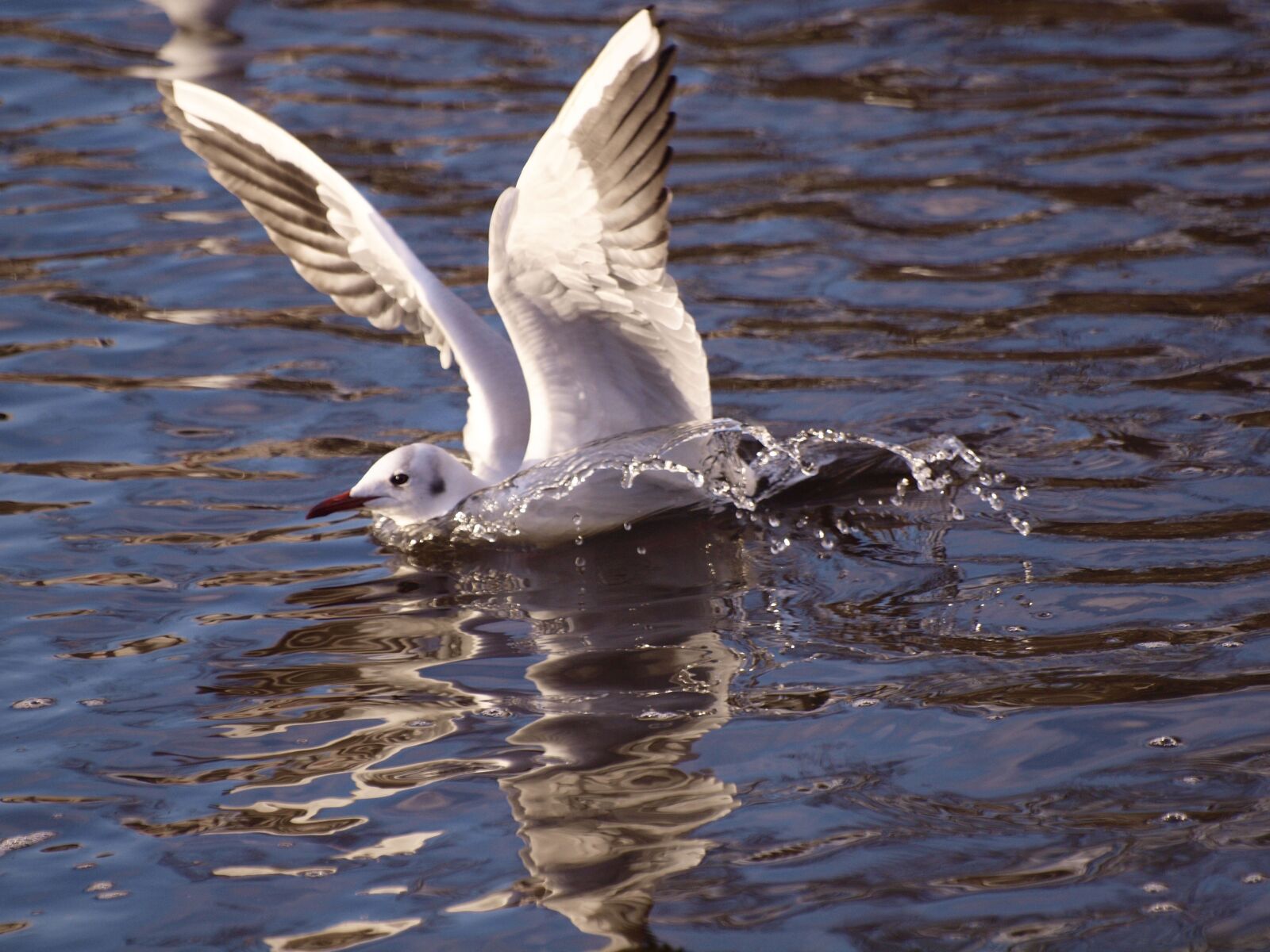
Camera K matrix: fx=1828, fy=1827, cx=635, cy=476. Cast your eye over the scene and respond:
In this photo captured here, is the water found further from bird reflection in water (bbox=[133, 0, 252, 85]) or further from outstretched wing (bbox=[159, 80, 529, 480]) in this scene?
bird reflection in water (bbox=[133, 0, 252, 85])

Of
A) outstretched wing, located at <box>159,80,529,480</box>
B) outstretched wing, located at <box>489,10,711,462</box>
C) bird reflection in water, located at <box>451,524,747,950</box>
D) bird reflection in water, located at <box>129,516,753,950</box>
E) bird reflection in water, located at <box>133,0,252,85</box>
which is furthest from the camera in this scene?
bird reflection in water, located at <box>133,0,252,85</box>

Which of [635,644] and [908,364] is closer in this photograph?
[635,644]

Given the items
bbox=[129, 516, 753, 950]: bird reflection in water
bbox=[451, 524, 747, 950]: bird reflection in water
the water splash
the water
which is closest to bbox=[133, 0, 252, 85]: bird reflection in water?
the water

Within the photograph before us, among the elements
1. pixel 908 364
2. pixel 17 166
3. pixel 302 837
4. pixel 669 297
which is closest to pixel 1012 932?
pixel 302 837

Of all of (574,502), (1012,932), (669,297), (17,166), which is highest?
(17,166)

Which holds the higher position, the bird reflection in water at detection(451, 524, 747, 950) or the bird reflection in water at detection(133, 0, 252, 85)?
the bird reflection in water at detection(133, 0, 252, 85)

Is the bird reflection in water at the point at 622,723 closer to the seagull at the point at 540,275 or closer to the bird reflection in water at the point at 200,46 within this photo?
the seagull at the point at 540,275

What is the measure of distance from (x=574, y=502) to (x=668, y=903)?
2.55 meters

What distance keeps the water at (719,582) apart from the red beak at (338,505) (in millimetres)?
168

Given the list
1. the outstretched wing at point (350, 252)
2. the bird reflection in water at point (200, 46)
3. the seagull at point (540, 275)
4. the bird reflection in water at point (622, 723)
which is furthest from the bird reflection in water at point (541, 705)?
the bird reflection in water at point (200, 46)

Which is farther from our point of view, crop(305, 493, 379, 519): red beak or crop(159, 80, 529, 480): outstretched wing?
crop(159, 80, 529, 480): outstretched wing

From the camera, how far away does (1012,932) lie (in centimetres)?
375

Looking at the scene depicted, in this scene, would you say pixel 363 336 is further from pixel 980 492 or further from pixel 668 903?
pixel 668 903

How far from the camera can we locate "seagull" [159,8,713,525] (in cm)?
546
